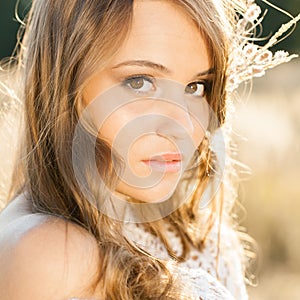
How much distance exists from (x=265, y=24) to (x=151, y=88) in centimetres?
849

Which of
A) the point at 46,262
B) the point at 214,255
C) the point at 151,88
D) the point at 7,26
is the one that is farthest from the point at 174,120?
the point at 7,26

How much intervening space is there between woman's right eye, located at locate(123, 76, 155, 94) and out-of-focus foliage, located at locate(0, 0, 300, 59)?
300 inches

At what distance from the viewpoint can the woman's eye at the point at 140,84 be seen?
2.11 m

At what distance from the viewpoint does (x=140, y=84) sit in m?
2.12

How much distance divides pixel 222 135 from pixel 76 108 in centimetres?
68

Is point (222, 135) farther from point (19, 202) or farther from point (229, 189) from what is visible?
point (19, 202)

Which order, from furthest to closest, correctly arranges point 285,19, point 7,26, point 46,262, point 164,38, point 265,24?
point 265,24 < point 7,26 < point 285,19 < point 164,38 < point 46,262

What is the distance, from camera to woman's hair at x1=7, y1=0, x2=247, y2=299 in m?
1.95

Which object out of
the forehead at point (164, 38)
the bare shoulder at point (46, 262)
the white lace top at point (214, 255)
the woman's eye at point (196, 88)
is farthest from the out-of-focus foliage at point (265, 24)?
the bare shoulder at point (46, 262)

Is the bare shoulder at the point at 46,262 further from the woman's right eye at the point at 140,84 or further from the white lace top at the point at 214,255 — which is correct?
the white lace top at the point at 214,255

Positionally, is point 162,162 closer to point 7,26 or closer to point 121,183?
point 121,183

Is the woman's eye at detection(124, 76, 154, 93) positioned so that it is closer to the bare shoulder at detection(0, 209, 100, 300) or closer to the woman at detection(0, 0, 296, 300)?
the woman at detection(0, 0, 296, 300)

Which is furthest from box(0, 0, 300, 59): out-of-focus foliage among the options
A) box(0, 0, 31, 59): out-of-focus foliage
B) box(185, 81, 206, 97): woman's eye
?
box(185, 81, 206, 97): woman's eye

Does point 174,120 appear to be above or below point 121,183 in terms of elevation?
above
